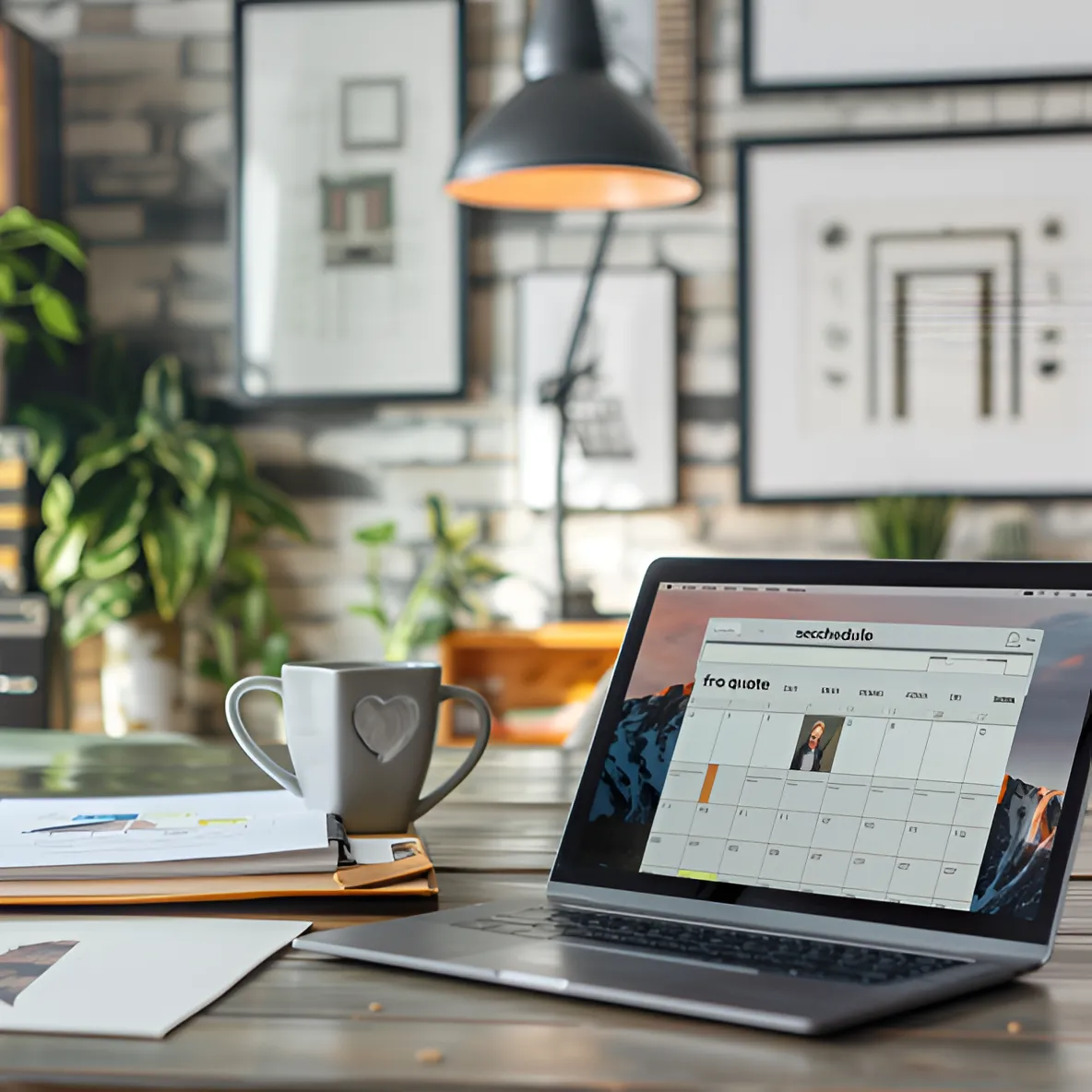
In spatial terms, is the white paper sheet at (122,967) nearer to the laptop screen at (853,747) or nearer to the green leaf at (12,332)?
the laptop screen at (853,747)

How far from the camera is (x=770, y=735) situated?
0.66m

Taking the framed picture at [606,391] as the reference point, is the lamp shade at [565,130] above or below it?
above

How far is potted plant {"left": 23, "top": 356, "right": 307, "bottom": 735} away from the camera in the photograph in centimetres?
266

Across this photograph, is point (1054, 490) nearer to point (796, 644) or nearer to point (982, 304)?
point (982, 304)

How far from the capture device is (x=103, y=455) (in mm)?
2684

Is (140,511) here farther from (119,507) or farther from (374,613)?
(374,613)

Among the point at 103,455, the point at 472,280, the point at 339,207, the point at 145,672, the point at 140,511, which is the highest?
the point at 339,207

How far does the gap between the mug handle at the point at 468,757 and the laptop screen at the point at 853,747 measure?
0.16 metres

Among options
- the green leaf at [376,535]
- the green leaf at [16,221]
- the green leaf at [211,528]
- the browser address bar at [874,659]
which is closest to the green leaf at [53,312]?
the green leaf at [16,221]

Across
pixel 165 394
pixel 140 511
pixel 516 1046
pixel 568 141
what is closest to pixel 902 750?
pixel 516 1046

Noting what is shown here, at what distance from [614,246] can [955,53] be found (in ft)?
2.76

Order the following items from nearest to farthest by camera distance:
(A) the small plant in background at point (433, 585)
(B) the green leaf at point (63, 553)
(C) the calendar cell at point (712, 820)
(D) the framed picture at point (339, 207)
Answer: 1. (C) the calendar cell at point (712, 820)
2. (B) the green leaf at point (63, 553)
3. (A) the small plant in background at point (433, 585)
4. (D) the framed picture at point (339, 207)

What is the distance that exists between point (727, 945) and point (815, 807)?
0.30 ft

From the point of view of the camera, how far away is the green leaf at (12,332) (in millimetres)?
2668
